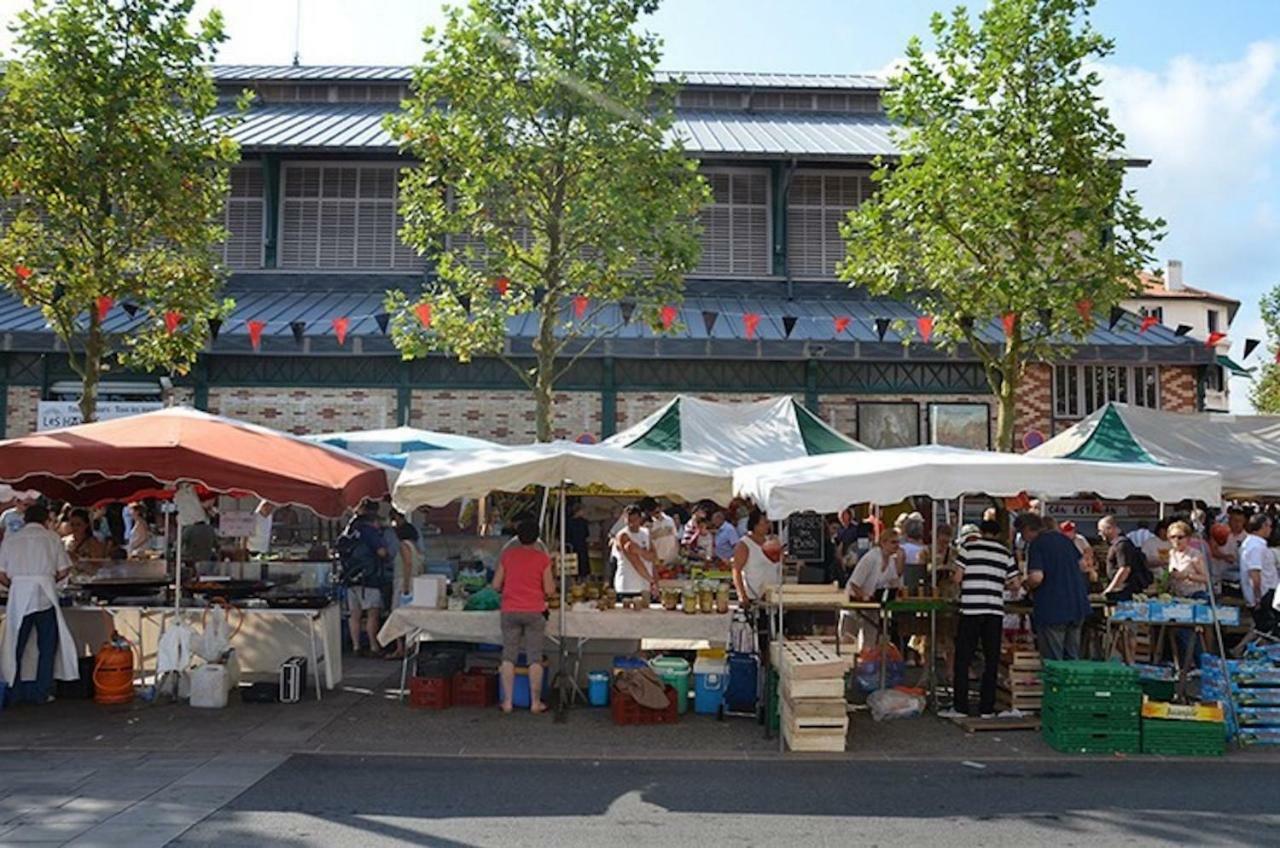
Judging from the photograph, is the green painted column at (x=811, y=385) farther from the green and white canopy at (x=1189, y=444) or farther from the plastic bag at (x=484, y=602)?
the plastic bag at (x=484, y=602)

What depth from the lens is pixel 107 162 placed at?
44.1ft

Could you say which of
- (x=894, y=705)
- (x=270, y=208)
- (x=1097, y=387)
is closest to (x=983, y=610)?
(x=894, y=705)

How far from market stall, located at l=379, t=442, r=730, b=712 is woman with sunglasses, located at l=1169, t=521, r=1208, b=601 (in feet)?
16.1

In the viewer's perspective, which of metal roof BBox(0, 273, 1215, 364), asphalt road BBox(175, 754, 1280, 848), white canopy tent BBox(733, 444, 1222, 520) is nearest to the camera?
asphalt road BBox(175, 754, 1280, 848)

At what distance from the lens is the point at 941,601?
10.4 metres

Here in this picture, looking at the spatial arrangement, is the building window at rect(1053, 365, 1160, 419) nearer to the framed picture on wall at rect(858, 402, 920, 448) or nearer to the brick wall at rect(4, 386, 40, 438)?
the framed picture on wall at rect(858, 402, 920, 448)

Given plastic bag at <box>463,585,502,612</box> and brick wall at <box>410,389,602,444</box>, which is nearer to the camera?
plastic bag at <box>463,585,502,612</box>

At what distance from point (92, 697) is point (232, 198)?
51.8ft

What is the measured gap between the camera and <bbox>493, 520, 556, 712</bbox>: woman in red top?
9820 mm

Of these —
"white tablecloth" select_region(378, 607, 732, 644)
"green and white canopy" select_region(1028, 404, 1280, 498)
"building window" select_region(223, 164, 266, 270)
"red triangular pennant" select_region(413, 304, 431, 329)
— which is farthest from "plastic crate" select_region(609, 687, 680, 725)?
"building window" select_region(223, 164, 266, 270)

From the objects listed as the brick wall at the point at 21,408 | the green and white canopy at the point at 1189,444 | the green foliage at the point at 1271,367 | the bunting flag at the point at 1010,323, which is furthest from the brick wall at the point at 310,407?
the green foliage at the point at 1271,367

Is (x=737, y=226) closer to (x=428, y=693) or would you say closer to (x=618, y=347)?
(x=618, y=347)

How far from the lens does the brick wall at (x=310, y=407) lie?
20.7 metres

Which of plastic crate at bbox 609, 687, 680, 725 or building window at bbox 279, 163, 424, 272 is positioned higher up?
building window at bbox 279, 163, 424, 272
